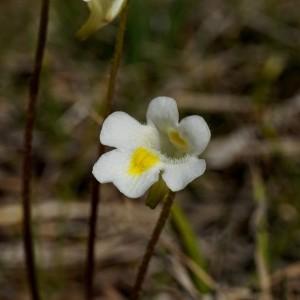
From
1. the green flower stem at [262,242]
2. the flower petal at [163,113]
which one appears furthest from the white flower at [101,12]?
the green flower stem at [262,242]

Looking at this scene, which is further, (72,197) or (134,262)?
(72,197)

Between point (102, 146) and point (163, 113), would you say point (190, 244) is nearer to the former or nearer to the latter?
point (102, 146)

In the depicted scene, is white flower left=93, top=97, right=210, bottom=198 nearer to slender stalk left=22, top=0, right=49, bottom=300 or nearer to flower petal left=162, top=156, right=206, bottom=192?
flower petal left=162, top=156, right=206, bottom=192

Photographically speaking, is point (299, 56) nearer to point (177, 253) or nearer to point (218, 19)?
point (218, 19)

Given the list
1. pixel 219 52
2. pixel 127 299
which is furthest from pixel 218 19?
pixel 127 299

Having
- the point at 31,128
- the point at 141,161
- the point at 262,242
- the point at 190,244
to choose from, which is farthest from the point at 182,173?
the point at 262,242

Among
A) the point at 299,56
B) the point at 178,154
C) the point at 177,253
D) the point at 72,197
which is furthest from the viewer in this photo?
the point at 299,56

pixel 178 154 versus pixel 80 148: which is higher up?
pixel 80 148

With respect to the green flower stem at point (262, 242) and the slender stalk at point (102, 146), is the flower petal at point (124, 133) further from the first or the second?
the green flower stem at point (262, 242)
